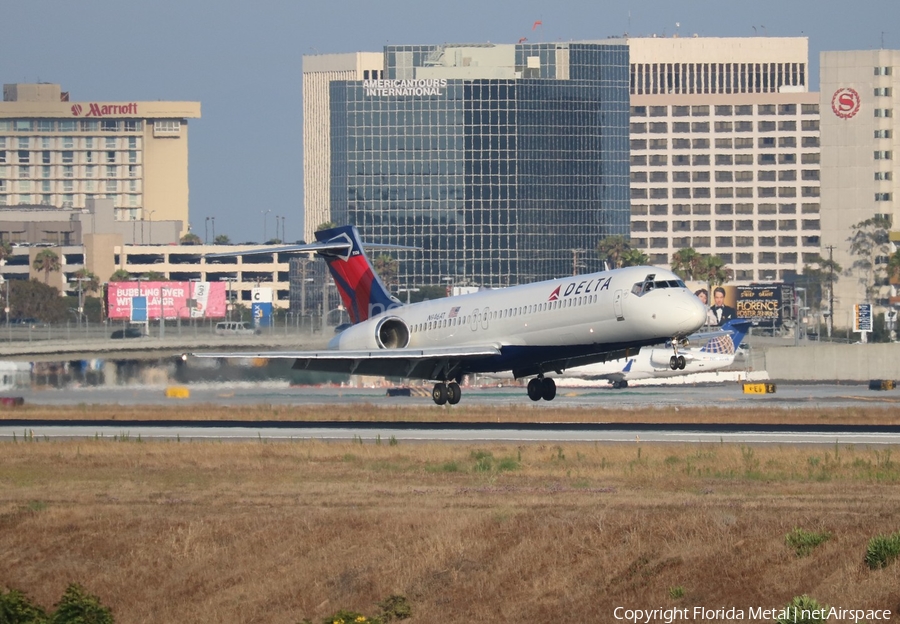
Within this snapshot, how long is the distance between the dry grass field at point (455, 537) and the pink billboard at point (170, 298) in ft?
406

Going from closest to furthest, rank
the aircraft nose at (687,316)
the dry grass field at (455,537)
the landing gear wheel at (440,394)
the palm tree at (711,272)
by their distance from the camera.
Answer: the dry grass field at (455,537)
the aircraft nose at (687,316)
the landing gear wheel at (440,394)
the palm tree at (711,272)

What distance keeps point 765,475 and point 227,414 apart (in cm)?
3066

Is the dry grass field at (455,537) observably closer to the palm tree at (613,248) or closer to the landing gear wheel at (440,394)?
the landing gear wheel at (440,394)

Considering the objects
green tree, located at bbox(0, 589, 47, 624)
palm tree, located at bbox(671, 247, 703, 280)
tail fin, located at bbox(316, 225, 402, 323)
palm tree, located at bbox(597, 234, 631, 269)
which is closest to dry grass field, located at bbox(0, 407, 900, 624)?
green tree, located at bbox(0, 589, 47, 624)

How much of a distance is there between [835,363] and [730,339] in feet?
62.6

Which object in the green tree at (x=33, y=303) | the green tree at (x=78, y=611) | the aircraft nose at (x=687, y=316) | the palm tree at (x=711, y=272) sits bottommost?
the green tree at (x=78, y=611)

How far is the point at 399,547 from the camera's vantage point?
86.6 ft

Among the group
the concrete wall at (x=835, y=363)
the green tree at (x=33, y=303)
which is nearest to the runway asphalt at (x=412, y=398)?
the concrete wall at (x=835, y=363)

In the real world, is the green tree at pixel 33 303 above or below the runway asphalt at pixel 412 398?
above

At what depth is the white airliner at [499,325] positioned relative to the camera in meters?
47.8

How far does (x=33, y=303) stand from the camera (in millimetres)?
178500

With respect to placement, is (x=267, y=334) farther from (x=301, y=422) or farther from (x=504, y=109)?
(x=504, y=109)

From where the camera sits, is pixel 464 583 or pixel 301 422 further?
pixel 301 422

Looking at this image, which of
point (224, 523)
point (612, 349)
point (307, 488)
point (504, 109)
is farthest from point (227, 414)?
point (504, 109)
